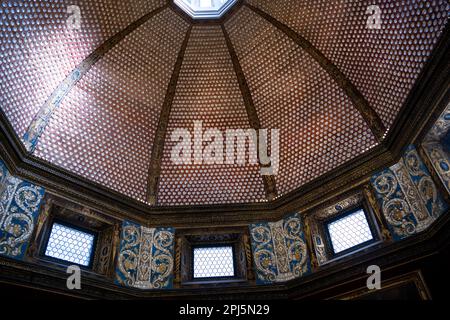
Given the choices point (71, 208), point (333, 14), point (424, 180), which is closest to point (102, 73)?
point (71, 208)

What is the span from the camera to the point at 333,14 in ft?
28.5

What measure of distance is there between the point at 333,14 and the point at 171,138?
5.33 metres

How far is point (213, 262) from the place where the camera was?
8.70m

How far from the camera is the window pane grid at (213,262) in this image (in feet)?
27.8

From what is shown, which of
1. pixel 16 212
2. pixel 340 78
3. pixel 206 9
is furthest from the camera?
pixel 206 9

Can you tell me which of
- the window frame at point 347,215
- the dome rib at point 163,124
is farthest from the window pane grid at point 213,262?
the window frame at point 347,215

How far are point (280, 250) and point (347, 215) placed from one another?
1.77 m

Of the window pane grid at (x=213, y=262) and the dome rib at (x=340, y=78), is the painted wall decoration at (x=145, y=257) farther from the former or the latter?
the dome rib at (x=340, y=78)

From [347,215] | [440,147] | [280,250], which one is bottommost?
[280,250]

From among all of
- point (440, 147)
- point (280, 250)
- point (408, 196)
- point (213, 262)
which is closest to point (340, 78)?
point (440, 147)

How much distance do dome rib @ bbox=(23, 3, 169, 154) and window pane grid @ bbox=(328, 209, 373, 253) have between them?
7.02 m

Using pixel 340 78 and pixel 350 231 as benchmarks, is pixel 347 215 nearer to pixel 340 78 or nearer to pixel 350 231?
pixel 350 231

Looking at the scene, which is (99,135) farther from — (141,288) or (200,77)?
(141,288)

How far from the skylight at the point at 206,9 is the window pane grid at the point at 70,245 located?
643cm
